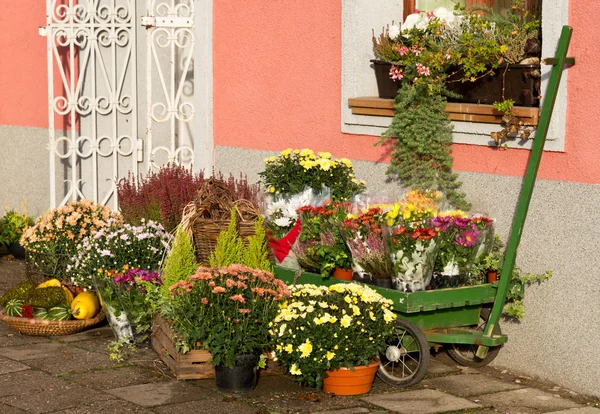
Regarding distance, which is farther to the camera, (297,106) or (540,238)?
(297,106)

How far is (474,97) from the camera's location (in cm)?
691

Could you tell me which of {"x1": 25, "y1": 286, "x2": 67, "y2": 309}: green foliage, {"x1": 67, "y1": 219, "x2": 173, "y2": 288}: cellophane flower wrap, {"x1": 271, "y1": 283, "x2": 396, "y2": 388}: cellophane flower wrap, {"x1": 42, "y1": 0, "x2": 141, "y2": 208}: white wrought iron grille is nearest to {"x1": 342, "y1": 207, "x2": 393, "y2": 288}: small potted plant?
{"x1": 271, "y1": 283, "x2": 396, "y2": 388}: cellophane flower wrap

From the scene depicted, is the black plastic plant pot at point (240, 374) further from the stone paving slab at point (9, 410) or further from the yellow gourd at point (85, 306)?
the yellow gourd at point (85, 306)

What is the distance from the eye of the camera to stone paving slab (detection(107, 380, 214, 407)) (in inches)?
237

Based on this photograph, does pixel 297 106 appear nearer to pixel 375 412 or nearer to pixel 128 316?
pixel 128 316

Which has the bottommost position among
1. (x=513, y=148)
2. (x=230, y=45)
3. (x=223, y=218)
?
(x=223, y=218)

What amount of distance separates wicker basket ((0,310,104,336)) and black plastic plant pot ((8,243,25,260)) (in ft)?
10.1

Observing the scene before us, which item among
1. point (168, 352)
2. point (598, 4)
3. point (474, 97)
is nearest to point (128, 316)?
point (168, 352)

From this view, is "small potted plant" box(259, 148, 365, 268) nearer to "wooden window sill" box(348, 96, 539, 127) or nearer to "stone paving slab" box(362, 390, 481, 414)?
"wooden window sill" box(348, 96, 539, 127)

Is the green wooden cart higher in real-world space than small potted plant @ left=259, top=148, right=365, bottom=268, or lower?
lower

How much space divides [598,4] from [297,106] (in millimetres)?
2776

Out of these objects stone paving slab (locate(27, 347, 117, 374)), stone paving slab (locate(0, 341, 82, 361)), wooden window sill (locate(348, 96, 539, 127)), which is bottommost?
stone paving slab (locate(0, 341, 82, 361))

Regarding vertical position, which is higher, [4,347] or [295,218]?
[295,218]

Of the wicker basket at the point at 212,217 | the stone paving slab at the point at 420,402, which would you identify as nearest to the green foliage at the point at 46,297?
the wicker basket at the point at 212,217
